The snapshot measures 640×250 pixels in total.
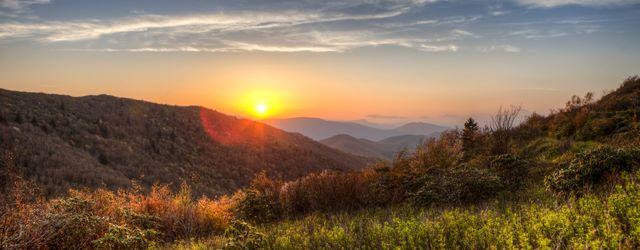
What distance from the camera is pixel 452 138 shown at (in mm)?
15422

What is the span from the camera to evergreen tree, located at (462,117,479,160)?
49.9 feet

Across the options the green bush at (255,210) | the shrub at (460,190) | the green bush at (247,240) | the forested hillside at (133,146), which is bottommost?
the forested hillside at (133,146)

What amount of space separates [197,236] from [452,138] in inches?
418

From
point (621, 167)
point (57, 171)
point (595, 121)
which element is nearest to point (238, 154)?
point (57, 171)

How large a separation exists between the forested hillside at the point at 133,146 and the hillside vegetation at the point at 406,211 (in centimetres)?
1377

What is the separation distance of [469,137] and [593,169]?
421 inches

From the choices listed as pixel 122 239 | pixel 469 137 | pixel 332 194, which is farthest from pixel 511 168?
pixel 469 137

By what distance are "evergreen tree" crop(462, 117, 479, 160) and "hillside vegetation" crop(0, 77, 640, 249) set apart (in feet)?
8.68

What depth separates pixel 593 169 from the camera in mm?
6020

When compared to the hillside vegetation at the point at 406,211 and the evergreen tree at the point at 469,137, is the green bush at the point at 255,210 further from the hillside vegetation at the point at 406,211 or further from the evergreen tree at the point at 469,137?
the evergreen tree at the point at 469,137

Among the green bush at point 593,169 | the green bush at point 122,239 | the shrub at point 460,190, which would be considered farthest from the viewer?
the shrub at point 460,190

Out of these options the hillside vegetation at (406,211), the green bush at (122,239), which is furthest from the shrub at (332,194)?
the green bush at (122,239)

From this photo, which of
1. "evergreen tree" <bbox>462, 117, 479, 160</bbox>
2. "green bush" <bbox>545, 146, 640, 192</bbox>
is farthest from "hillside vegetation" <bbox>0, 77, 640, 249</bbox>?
"evergreen tree" <bbox>462, 117, 479, 160</bbox>

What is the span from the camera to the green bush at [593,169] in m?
5.86
